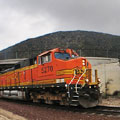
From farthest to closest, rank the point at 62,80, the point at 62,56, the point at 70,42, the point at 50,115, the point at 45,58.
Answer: the point at 70,42, the point at 45,58, the point at 62,56, the point at 62,80, the point at 50,115

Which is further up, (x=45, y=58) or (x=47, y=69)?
(x=45, y=58)

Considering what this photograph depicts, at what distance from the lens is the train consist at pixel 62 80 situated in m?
8.98

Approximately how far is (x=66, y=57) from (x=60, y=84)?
1.97 metres

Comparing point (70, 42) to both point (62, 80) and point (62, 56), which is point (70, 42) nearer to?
point (62, 56)

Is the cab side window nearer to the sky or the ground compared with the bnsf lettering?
nearer to the sky

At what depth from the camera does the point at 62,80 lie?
9445 mm

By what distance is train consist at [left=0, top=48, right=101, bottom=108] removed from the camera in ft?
Answer: 29.5

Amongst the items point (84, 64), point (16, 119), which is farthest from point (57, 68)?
point (16, 119)

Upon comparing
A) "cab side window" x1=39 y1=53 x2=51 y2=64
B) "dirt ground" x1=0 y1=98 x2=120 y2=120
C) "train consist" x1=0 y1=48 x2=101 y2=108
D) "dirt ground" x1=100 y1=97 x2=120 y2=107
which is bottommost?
"dirt ground" x1=100 y1=97 x2=120 y2=107

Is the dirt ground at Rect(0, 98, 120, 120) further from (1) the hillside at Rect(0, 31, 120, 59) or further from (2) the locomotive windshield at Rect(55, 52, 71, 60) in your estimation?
(1) the hillside at Rect(0, 31, 120, 59)

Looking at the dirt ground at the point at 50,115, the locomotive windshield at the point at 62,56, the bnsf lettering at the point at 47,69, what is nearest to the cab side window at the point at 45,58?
the bnsf lettering at the point at 47,69

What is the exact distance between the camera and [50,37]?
42188 mm

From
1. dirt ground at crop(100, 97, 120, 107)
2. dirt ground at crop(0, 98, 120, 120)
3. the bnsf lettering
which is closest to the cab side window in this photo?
the bnsf lettering

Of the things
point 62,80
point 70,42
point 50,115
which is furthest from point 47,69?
point 70,42
